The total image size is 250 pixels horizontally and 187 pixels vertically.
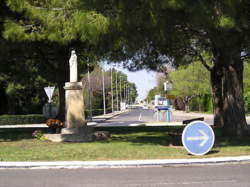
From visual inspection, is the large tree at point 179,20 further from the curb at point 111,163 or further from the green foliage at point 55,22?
the curb at point 111,163

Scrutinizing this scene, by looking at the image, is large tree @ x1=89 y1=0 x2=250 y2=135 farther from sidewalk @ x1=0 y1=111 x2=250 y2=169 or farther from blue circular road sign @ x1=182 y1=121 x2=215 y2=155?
sidewalk @ x1=0 y1=111 x2=250 y2=169

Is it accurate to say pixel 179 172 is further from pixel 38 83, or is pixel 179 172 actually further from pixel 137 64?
pixel 38 83

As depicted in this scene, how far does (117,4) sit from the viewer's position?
11.8m

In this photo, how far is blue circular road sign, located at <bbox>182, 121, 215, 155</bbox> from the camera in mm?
11328

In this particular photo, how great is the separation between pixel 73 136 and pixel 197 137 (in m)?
6.14

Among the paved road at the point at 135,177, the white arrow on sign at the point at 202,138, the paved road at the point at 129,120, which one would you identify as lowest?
the paved road at the point at 129,120

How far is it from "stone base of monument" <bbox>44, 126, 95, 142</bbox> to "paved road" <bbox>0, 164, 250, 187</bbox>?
606cm

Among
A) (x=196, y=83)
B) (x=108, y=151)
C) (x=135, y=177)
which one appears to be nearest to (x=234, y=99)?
(x=108, y=151)

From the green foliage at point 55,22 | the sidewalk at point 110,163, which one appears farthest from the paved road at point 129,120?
the sidewalk at point 110,163

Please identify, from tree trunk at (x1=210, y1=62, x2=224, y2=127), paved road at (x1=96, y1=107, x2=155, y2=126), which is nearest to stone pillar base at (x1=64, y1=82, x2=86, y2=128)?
tree trunk at (x1=210, y1=62, x2=224, y2=127)

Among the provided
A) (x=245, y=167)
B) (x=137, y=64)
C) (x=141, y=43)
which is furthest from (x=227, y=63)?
(x=245, y=167)

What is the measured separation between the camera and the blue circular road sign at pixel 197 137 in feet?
37.2

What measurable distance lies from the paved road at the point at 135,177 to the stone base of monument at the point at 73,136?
6064 mm

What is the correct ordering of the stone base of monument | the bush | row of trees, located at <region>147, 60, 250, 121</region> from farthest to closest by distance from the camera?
row of trees, located at <region>147, 60, 250, 121</region> < the bush < the stone base of monument
